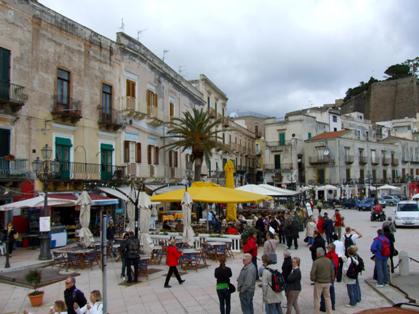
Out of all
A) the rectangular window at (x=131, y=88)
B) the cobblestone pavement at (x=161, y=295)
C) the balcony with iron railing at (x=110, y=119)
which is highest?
the rectangular window at (x=131, y=88)

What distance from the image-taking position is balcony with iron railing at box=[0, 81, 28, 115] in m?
20.3

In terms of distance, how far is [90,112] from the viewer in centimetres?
2625

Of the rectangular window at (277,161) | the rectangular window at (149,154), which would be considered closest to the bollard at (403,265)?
the rectangular window at (149,154)

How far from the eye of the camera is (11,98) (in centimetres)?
2066

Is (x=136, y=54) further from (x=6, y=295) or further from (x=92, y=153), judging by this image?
(x=6, y=295)

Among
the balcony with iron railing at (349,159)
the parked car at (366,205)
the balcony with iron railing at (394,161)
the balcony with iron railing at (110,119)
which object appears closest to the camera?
the balcony with iron railing at (110,119)

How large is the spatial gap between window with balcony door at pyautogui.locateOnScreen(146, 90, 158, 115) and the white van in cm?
1784

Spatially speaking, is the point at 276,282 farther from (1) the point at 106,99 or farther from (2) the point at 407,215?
(2) the point at 407,215

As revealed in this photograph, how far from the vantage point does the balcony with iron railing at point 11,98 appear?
20.3 metres

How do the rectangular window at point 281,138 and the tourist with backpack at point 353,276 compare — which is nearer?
the tourist with backpack at point 353,276

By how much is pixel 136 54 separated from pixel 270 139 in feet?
127

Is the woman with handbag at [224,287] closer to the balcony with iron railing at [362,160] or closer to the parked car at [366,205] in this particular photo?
the parked car at [366,205]

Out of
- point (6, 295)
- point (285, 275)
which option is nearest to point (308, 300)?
point (285, 275)

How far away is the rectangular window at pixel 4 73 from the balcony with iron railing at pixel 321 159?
1853 inches
